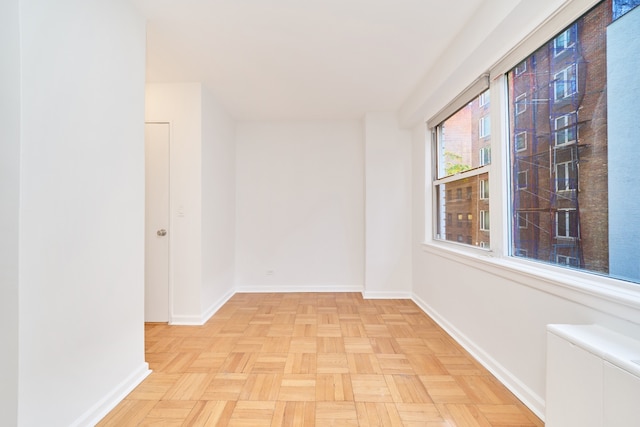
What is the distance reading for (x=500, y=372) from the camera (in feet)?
6.76

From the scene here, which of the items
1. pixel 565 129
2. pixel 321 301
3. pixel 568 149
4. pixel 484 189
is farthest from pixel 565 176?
pixel 321 301

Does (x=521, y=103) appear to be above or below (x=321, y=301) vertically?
above

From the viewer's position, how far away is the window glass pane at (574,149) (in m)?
1.36

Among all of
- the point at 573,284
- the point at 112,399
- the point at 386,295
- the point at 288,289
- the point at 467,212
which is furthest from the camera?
the point at 288,289

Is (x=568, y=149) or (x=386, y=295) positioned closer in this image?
(x=568, y=149)

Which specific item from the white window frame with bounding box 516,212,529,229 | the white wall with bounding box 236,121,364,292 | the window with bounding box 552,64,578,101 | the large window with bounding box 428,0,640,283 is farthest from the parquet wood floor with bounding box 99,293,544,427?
the window with bounding box 552,64,578,101

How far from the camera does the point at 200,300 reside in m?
3.22

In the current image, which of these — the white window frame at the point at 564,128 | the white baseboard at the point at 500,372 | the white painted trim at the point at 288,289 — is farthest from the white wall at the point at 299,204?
the white window frame at the point at 564,128

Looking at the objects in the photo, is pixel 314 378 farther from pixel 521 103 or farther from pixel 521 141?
pixel 521 103

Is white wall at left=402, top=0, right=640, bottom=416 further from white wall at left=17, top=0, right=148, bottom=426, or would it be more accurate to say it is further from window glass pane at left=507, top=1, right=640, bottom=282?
white wall at left=17, top=0, right=148, bottom=426

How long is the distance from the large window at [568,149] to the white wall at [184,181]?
272cm

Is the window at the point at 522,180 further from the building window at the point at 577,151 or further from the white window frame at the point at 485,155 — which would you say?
the white window frame at the point at 485,155

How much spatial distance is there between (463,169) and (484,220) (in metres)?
0.64

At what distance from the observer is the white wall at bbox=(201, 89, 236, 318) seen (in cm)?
336
